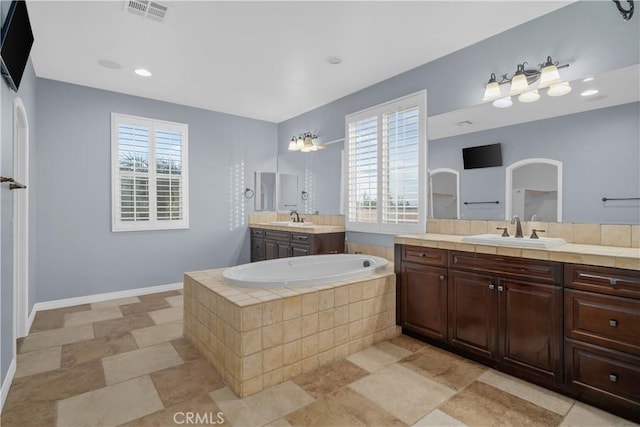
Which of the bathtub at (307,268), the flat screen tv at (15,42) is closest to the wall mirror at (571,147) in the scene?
the bathtub at (307,268)

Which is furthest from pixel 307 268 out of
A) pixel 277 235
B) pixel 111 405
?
pixel 111 405

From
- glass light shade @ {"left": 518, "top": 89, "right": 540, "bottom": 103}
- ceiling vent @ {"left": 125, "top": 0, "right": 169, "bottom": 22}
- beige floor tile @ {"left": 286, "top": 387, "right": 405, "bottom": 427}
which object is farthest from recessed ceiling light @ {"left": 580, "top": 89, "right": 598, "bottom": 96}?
ceiling vent @ {"left": 125, "top": 0, "right": 169, "bottom": 22}

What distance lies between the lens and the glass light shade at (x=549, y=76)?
235 cm

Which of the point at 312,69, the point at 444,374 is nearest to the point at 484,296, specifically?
the point at 444,374

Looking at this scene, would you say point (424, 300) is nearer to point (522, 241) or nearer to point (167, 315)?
point (522, 241)

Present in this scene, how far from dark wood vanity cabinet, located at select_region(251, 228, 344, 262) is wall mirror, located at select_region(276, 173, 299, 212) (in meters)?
0.61

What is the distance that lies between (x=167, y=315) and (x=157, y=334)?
1.79 ft

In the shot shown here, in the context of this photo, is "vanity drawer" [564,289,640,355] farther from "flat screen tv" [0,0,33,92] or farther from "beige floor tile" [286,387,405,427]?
"flat screen tv" [0,0,33,92]

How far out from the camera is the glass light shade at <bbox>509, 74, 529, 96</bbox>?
251 centimetres

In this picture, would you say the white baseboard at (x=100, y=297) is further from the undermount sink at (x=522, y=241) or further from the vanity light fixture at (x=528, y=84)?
the vanity light fixture at (x=528, y=84)

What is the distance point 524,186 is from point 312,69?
235cm

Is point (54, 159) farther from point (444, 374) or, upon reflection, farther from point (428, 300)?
point (444, 374)

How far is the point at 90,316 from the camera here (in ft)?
11.5

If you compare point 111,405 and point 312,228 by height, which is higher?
point 312,228
